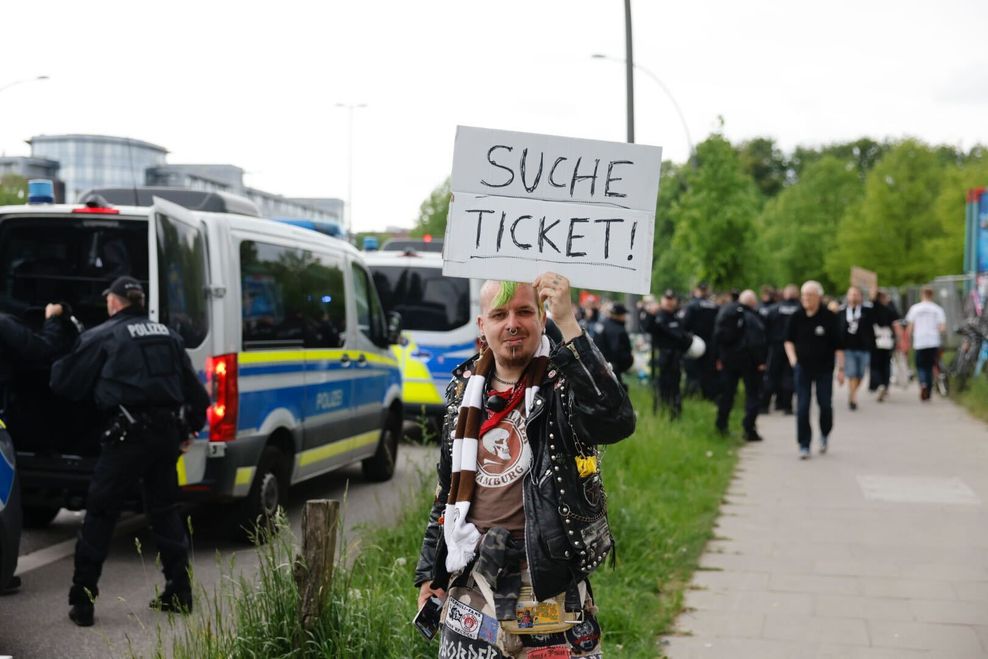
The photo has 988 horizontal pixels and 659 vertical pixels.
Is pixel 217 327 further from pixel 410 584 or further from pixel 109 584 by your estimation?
pixel 410 584

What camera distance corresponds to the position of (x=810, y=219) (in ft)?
232

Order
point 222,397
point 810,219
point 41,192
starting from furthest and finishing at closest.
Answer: point 810,219
point 41,192
point 222,397

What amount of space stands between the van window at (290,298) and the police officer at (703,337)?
898cm

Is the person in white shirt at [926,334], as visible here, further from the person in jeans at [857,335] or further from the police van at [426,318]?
the police van at [426,318]

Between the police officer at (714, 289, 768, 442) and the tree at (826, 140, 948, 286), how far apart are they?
132 feet

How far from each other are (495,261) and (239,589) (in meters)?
1.91

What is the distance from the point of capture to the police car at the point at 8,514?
5.60 meters

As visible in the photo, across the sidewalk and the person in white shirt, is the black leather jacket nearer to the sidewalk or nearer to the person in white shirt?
the sidewalk

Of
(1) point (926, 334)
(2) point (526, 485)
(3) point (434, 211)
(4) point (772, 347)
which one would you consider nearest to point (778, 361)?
(4) point (772, 347)

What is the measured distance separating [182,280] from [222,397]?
2.52ft

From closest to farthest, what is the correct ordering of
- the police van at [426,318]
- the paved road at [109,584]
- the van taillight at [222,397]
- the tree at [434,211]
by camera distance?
the paved road at [109,584] → the van taillight at [222,397] → the police van at [426,318] → the tree at [434,211]

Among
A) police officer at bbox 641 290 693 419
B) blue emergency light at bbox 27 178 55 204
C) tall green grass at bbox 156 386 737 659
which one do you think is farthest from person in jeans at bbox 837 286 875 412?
blue emergency light at bbox 27 178 55 204

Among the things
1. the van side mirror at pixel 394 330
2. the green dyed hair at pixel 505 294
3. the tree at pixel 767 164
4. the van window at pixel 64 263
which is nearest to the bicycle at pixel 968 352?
the van side mirror at pixel 394 330

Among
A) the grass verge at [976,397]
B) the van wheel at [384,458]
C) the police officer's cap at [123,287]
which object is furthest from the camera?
the grass verge at [976,397]
